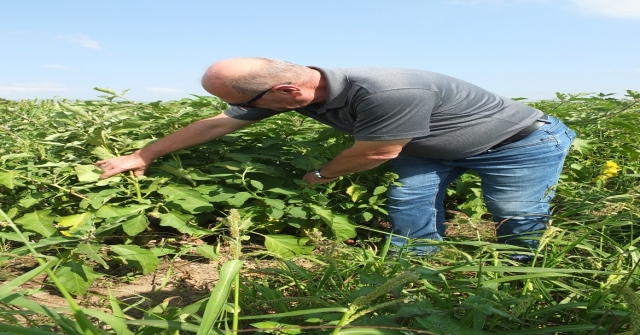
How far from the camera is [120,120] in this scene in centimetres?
302

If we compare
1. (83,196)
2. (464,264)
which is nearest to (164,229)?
(83,196)

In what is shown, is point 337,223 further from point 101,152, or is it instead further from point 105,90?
point 105,90

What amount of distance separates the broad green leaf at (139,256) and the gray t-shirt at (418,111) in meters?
0.90

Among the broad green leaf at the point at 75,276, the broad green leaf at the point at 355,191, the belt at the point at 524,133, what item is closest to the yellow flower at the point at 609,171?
the belt at the point at 524,133

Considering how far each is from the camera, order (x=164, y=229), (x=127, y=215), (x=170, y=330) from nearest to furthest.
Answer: (x=170, y=330)
(x=127, y=215)
(x=164, y=229)

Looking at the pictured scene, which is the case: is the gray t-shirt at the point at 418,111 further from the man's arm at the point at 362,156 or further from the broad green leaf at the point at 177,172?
the broad green leaf at the point at 177,172

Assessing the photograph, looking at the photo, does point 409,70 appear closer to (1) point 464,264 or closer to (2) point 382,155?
(2) point 382,155

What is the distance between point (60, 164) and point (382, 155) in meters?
1.54

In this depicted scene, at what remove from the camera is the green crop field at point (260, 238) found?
1427 millimetres

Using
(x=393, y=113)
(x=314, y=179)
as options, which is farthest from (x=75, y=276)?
(x=393, y=113)

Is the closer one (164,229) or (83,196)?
(83,196)

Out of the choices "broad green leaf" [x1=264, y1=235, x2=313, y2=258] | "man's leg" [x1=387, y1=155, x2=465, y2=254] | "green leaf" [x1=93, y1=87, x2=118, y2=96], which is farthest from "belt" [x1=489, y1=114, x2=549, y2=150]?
"green leaf" [x1=93, y1=87, x2=118, y2=96]

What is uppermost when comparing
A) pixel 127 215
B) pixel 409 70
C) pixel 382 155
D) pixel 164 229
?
pixel 409 70

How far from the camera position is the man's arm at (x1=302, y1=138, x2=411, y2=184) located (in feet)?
8.08
